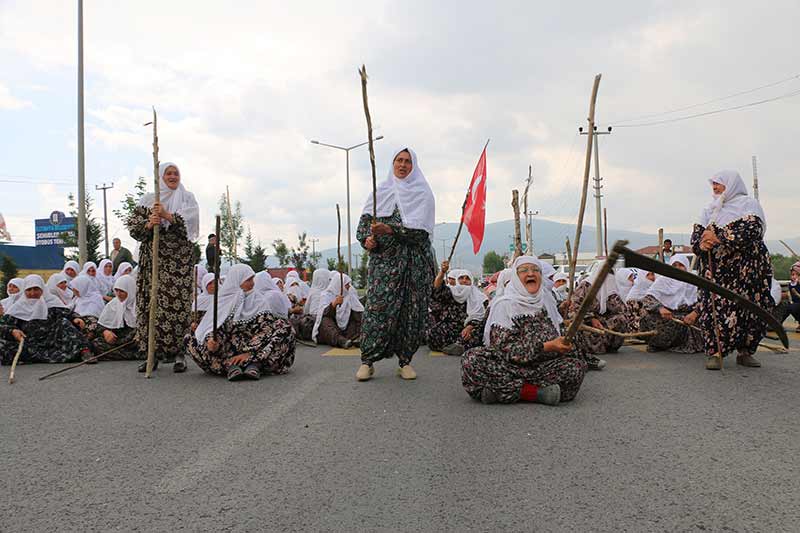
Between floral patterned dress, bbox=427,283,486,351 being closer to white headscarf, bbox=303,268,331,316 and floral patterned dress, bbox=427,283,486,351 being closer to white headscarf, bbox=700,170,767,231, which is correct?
white headscarf, bbox=303,268,331,316

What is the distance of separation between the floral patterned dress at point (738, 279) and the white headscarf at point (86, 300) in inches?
285

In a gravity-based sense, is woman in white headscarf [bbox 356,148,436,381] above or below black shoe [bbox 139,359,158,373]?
above

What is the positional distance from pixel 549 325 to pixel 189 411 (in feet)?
8.89

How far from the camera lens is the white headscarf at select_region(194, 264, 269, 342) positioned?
6.48 m

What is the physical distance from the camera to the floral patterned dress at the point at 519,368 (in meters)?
4.82

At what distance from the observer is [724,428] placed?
4.00 metres

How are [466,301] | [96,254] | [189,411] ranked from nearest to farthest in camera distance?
[189,411], [466,301], [96,254]

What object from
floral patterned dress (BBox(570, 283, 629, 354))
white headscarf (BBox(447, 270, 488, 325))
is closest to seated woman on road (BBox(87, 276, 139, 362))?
white headscarf (BBox(447, 270, 488, 325))

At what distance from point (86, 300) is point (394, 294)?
4.86 m

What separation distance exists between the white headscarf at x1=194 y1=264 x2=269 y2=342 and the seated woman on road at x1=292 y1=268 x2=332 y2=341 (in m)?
4.02

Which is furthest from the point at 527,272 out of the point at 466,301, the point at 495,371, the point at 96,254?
the point at 96,254

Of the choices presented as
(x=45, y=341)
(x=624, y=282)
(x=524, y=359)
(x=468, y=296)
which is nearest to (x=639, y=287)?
(x=624, y=282)

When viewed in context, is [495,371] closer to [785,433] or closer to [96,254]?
[785,433]

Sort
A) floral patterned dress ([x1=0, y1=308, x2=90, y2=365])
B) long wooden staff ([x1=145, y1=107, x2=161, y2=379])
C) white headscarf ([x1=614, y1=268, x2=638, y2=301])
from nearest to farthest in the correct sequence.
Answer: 1. long wooden staff ([x1=145, y1=107, x2=161, y2=379])
2. floral patterned dress ([x1=0, y1=308, x2=90, y2=365])
3. white headscarf ([x1=614, y1=268, x2=638, y2=301])
